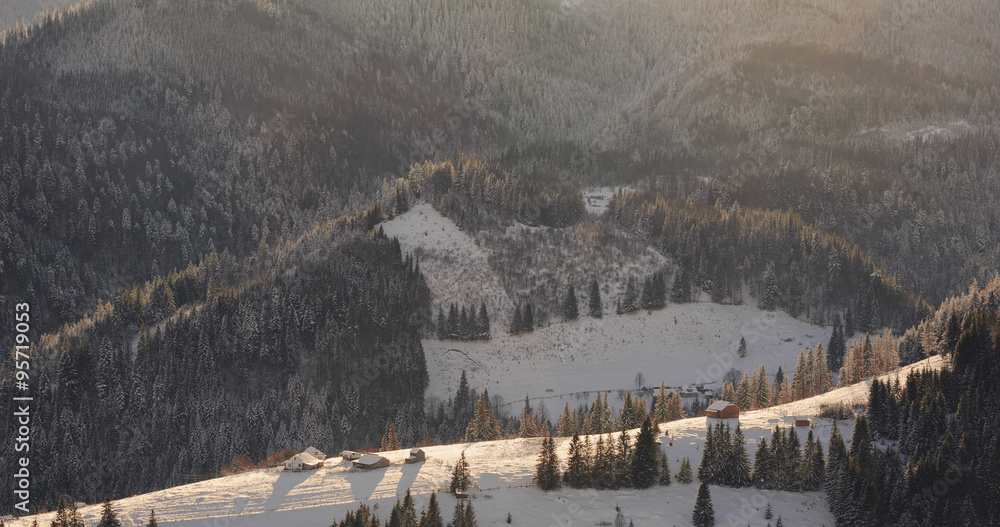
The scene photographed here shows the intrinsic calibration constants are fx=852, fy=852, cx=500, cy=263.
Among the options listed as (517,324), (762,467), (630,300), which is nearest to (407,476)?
(762,467)

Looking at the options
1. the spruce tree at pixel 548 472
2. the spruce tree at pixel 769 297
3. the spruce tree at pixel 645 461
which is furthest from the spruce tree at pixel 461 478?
the spruce tree at pixel 769 297

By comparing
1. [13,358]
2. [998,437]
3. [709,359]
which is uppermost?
[998,437]

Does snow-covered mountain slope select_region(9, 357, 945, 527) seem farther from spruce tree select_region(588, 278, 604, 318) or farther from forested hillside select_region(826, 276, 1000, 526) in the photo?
spruce tree select_region(588, 278, 604, 318)

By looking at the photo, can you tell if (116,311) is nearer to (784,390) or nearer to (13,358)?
Answer: (13,358)

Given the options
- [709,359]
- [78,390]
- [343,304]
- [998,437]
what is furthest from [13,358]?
[998,437]

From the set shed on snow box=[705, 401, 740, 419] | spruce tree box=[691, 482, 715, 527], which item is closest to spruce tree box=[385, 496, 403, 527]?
spruce tree box=[691, 482, 715, 527]

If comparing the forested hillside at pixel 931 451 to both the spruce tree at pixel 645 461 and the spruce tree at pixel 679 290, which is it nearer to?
the spruce tree at pixel 645 461
